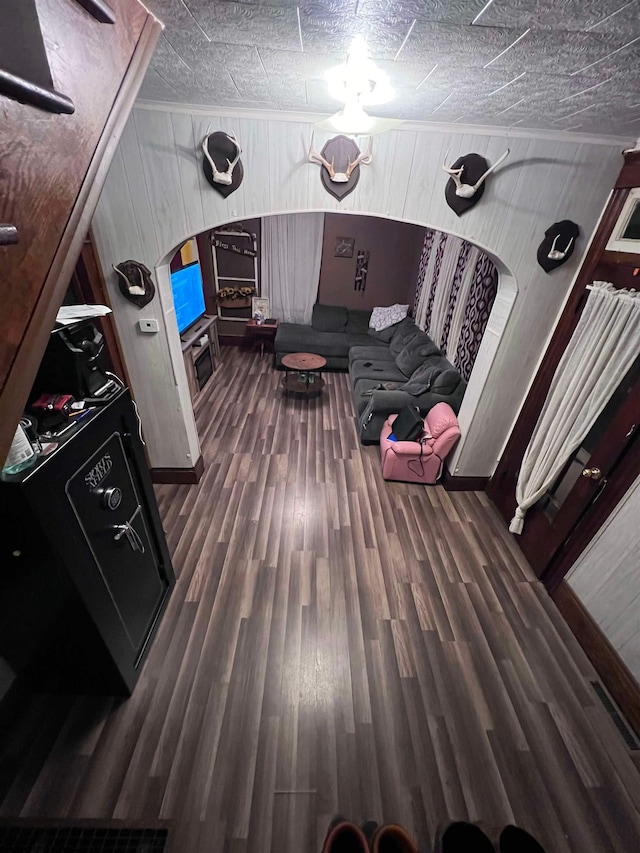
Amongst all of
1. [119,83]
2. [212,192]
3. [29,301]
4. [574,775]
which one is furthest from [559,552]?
[212,192]

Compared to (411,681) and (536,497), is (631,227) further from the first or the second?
(411,681)

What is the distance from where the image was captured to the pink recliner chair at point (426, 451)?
294 centimetres

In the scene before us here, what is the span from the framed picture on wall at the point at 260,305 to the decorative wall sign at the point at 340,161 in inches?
159

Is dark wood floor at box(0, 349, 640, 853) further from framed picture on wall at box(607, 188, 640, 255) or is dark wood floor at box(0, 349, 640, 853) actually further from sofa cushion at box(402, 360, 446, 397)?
framed picture on wall at box(607, 188, 640, 255)

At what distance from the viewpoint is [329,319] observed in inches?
221

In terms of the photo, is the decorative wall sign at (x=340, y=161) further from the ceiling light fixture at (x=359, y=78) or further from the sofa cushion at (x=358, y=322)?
the sofa cushion at (x=358, y=322)

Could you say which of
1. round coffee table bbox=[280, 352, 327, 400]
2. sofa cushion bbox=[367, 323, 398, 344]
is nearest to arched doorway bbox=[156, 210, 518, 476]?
round coffee table bbox=[280, 352, 327, 400]

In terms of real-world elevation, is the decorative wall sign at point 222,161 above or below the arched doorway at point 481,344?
above

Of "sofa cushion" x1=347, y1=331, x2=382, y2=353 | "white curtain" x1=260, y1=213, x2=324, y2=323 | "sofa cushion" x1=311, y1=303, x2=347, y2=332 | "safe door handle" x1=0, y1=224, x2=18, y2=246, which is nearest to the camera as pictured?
"safe door handle" x1=0, y1=224, x2=18, y2=246

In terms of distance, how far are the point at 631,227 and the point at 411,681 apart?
2.89 metres

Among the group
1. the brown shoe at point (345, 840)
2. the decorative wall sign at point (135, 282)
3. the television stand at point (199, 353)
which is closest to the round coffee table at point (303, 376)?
the television stand at point (199, 353)

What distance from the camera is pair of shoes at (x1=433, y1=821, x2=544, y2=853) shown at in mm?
1269

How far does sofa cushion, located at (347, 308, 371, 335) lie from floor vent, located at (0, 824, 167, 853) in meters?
5.56

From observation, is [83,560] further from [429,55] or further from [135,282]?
[429,55]
